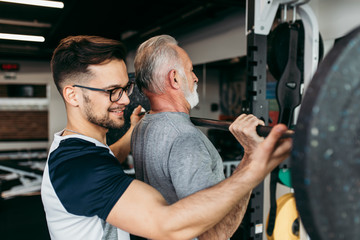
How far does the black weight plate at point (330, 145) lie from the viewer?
0.41 meters

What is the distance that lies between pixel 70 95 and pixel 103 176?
45 cm

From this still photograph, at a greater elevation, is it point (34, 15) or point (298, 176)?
point (34, 15)

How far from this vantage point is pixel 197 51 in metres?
5.33

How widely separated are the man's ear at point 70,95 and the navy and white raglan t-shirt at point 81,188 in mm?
162

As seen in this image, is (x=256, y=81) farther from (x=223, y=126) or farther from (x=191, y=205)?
(x=191, y=205)

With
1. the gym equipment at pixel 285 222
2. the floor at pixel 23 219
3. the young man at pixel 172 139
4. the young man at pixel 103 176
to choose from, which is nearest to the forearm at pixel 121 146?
the young man at pixel 172 139

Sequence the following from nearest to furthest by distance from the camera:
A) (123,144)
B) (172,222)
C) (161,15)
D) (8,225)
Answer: (172,222), (123,144), (8,225), (161,15)

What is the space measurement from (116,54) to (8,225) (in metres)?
4.33

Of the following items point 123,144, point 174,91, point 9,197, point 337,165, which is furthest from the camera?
point 9,197

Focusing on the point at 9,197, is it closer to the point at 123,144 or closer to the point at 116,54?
the point at 123,144

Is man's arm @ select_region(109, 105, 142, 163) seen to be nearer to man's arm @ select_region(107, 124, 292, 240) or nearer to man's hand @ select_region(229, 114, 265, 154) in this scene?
man's arm @ select_region(107, 124, 292, 240)

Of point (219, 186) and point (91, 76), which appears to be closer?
point (219, 186)

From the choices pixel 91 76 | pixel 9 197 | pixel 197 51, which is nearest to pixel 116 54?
pixel 91 76

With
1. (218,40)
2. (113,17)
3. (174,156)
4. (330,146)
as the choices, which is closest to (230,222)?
(174,156)
